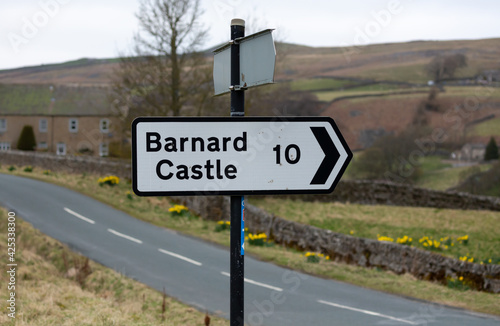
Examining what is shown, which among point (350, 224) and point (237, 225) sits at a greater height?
point (237, 225)

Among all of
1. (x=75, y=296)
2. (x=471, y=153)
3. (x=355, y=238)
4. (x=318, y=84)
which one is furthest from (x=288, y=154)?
(x=318, y=84)

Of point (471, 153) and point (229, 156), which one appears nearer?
point (229, 156)

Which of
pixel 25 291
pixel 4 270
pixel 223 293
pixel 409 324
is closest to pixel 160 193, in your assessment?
pixel 25 291

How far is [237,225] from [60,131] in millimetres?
56800

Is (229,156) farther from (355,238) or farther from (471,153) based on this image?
(471,153)

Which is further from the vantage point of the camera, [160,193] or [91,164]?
[91,164]

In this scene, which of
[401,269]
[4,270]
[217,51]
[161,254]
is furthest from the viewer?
[161,254]

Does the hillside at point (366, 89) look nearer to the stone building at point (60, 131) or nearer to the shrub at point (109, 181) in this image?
the stone building at point (60, 131)

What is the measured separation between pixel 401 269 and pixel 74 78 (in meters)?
117

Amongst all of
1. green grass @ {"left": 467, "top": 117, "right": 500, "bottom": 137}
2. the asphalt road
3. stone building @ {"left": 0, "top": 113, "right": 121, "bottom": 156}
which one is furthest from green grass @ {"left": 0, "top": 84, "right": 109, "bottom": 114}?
green grass @ {"left": 467, "top": 117, "right": 500, "bottom": 137}

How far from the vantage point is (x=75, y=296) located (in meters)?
7.71

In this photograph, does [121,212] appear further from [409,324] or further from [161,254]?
[409,324]

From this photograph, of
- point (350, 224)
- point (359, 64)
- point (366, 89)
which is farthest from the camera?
Answer: point (359, 64)

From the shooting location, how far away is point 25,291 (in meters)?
7.38
